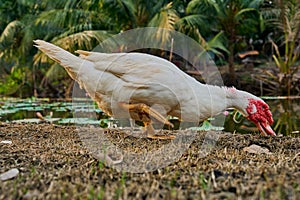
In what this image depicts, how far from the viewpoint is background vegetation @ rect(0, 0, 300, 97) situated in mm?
10852

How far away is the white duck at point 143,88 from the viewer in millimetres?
2727

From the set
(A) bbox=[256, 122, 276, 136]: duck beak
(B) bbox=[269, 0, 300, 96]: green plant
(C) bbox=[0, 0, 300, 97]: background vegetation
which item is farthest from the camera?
(C) bbox=[0, 0, 300, 97]: background vegetation

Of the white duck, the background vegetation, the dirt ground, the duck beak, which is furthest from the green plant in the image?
the dirt ground

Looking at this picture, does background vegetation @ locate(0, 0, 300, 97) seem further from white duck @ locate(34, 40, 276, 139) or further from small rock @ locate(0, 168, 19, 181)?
small rock @ locate(0, 168, 19, 181)

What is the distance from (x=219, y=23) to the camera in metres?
12.9

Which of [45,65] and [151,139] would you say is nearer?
[151,139]

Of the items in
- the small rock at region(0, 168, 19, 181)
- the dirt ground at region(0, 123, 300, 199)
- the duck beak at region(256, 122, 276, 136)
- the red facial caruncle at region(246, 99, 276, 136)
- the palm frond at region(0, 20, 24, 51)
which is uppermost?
the palm frond at region(0, 20, 24, 51)

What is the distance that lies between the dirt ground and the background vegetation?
841cm

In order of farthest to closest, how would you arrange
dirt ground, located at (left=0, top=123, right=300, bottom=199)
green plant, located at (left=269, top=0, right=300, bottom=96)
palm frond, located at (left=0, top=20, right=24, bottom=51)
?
palm frond, located at (left=0, top=20, right=24, bottom=51) → green plant, located at (left=269, top=0, right=300, bottom=96) → dirt ground, located at (left=0, top=123, right=300, bottom=199)

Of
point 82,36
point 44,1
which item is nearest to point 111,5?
point 82,36

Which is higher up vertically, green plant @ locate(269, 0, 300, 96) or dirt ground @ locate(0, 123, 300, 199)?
green plant @ locate(269, 0, 300, 96)

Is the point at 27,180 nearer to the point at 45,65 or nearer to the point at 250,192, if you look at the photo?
the point at 250,192

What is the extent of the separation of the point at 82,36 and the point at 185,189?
383 inches

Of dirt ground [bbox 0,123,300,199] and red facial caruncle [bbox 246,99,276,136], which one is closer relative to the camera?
dirt ground [bbox 0,123,300,199]
